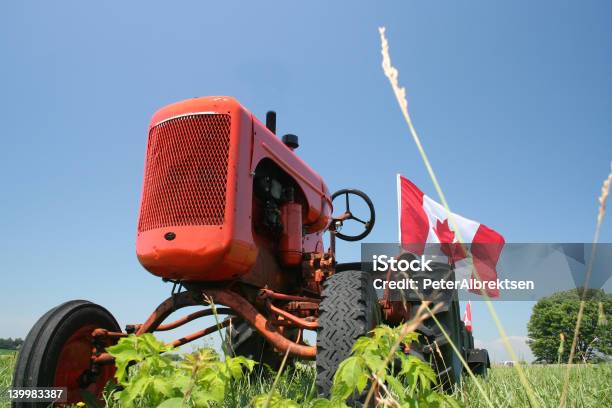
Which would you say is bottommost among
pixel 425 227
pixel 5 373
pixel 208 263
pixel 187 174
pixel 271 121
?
pixel 5 373

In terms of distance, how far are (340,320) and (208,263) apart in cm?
86

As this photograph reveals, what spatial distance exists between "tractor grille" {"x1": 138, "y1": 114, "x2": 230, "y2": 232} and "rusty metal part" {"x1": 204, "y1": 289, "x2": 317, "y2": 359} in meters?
0.48

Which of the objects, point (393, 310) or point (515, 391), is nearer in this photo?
point (515, 391)

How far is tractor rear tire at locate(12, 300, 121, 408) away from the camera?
267 cm

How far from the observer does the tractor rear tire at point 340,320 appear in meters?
2.50

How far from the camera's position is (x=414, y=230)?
7.79 m

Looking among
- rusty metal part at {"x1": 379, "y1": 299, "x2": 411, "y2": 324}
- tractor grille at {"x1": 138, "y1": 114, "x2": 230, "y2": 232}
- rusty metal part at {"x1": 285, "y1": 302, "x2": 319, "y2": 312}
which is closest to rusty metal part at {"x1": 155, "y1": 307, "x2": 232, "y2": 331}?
rusty metal part at {"x1": 285, "y1": 302, "x2": 319, "y2": 312}

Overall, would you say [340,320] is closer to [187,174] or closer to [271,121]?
[187,174]

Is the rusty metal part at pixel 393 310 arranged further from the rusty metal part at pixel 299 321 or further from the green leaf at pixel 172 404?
the green leaf at pixel 172 404

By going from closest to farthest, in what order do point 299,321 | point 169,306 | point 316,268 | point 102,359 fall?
point 299,321 → point 102,359 → point 169,306 → point 316,268

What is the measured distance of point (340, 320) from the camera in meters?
2.64

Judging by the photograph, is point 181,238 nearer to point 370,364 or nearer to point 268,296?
point 268,296

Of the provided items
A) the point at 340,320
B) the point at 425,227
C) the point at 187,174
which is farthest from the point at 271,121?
the point at 425,227

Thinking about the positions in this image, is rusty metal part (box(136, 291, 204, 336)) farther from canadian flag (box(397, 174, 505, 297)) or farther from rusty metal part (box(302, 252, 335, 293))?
canadian flag (box(397, 174, 505, 297))
